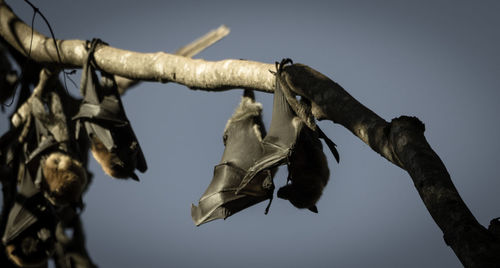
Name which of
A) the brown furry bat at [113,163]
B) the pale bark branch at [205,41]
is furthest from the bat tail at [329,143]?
the pale bark branch at [205,41]

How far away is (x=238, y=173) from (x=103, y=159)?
110 inches

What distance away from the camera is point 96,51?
17.8 ft

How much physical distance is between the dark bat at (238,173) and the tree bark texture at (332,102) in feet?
1.45

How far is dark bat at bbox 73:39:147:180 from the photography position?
5.58m

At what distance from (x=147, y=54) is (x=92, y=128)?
1215 millimetres

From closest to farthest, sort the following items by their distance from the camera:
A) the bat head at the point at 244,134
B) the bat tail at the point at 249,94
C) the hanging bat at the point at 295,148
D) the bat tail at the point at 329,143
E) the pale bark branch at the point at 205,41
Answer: the hanging bat at the point at 295,148 → the bat tail at the point at 329,143 → the bat head at the point at 244,134 → the bat tail at the point at 249,94 → the pale bark branch at the point at 205,41

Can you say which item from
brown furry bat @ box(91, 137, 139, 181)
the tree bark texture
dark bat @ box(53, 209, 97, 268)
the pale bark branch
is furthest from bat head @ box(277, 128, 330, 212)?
dark bat @ box(53, 209, 97, 268)

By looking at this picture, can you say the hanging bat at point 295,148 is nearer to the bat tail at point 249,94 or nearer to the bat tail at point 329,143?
the bat tail at point 329,143

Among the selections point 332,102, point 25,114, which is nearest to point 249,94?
point 332,102

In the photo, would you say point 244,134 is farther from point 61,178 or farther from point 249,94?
point 61,178

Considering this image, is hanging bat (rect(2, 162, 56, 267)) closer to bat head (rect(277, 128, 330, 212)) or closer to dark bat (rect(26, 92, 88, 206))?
dark bat (rect(26, 92, 88, 206))

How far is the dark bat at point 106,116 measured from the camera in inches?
220

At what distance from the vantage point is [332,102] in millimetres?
3430

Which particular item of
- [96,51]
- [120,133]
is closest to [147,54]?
[96,51]
